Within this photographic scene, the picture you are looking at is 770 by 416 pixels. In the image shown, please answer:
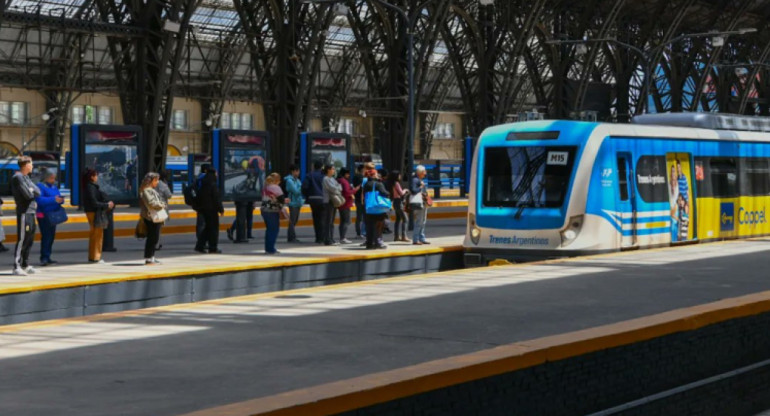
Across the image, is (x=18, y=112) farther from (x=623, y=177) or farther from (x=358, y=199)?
(x=623, y=177)

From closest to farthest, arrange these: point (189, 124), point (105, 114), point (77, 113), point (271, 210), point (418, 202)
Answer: point (271, 210) → point (418, 202) → point (77, 113) → point (105, 114) → point (189, 124)

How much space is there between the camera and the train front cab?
21781 millimetres

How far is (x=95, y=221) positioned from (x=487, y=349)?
1293 centimetres

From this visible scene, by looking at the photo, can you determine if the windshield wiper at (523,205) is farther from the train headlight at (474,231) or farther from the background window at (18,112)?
the background window at (18,112)

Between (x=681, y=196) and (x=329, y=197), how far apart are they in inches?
280

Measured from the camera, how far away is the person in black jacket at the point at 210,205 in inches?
930

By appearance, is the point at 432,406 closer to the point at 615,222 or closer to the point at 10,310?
the point at 10,310

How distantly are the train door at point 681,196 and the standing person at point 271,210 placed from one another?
23.9ft

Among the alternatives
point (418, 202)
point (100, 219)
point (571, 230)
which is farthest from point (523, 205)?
point (100, 219)

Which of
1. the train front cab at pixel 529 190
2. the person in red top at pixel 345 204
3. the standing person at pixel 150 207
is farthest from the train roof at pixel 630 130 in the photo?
the standing person at pixel 150 207

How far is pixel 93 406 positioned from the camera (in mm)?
7758

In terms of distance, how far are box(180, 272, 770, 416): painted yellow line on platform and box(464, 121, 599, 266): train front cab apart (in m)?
9.05

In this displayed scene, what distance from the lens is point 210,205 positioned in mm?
23625

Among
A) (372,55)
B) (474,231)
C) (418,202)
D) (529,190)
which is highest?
(372,55)
